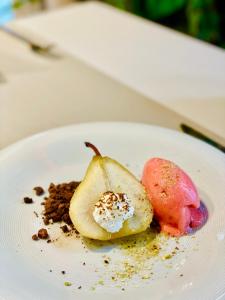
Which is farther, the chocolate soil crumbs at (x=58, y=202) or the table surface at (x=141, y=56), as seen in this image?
the table surface at (x=141, y=56)

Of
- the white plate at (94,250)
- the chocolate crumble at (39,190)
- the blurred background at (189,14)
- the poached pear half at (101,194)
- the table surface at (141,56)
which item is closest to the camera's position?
the white plate at (94,250)

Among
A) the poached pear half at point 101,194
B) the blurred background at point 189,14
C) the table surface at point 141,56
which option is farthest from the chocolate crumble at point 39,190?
the blurred background at point 189,14

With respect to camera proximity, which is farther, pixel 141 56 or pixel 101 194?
pixel 141 56

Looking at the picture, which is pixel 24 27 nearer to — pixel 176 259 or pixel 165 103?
pixel 165 103

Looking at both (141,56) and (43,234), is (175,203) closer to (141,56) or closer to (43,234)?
(43,234)

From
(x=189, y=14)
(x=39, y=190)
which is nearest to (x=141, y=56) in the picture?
(x=39, y=190)

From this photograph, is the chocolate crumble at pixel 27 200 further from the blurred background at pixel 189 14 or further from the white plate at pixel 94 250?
the blurred background at pixel 189 14
